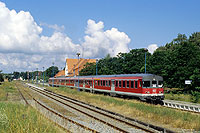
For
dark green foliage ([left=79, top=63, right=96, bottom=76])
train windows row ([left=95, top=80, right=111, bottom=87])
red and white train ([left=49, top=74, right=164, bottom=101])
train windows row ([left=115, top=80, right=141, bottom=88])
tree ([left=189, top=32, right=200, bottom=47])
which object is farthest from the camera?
tree ([left=189, top=32, right=200, bottom=47])

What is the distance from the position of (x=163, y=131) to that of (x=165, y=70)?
22789mm

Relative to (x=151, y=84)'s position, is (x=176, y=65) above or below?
above

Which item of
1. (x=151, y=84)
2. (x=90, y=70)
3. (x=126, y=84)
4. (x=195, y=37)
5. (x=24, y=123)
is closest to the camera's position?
(x=24, y=123)

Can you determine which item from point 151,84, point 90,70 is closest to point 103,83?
point 151,84

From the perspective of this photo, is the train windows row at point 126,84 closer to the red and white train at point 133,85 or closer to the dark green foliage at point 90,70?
the red and white train at point 133,85

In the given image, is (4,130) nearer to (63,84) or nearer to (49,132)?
(49,132)

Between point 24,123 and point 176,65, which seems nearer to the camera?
point 24,123

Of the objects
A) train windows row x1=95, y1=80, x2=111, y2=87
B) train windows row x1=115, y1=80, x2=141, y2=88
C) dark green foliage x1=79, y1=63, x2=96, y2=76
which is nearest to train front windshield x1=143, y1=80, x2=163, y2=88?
train windows row x1=115, y1=80, x2=141, y2=88

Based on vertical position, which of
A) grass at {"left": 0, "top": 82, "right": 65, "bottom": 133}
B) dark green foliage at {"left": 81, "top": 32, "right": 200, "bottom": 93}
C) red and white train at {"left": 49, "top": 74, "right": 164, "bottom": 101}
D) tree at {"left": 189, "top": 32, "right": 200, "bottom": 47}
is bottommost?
grass at {"left": 0, "top": 82, "right": 65, "bottom": 133}

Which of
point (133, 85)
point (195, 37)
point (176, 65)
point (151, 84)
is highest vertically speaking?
point (195, 37)

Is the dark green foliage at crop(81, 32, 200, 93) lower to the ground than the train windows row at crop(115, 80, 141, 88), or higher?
higher

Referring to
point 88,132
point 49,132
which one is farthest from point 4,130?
point 88,132

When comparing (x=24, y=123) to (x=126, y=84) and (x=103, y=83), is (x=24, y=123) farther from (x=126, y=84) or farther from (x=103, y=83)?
(x=103, y=83)

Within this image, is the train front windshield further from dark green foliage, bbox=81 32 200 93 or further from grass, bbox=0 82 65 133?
grass, bbox=0 82 65 133
